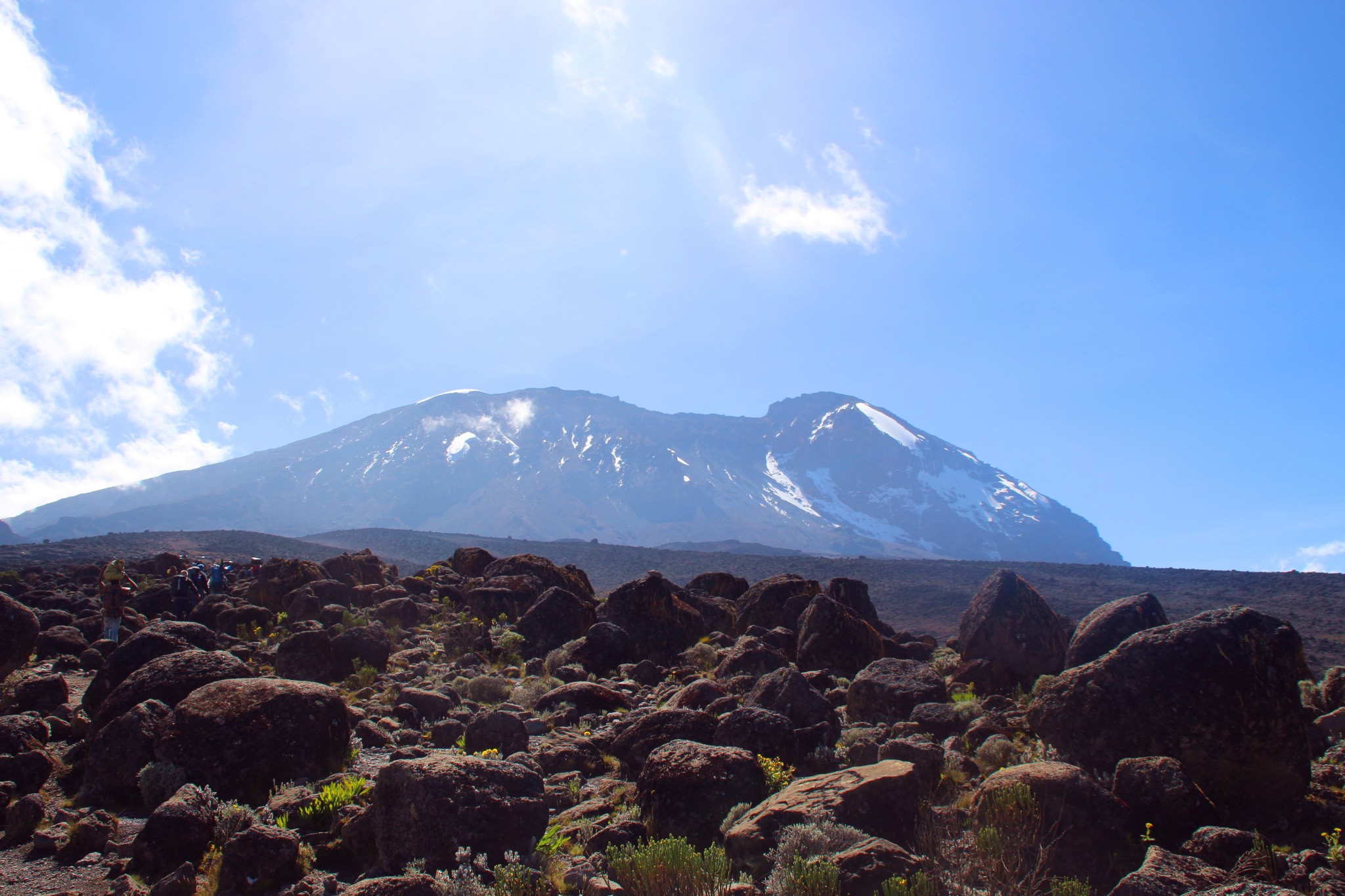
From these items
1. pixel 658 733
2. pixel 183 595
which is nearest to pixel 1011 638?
pixel 658 733

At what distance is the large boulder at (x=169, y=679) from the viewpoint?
7738 millimetres

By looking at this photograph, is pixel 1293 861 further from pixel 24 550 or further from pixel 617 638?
pixel 24 550

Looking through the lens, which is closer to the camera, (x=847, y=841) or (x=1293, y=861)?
(x=1293, y=861)

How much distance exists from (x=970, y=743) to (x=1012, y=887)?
3.49m

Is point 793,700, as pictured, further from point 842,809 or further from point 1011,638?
point 1011,638

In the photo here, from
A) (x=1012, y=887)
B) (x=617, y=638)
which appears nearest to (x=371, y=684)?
(x=617, y=638)

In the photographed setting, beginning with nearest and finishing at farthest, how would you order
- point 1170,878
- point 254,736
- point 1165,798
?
point 1170,878, point 1165,798, point 254,736

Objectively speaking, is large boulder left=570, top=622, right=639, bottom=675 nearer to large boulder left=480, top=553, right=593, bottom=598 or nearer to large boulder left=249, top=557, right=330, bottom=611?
large boulder left=480, top=553, right=593, bottom=598

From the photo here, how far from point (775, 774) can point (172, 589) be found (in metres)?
19.7

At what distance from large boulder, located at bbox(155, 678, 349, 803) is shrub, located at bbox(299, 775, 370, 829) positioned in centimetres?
57

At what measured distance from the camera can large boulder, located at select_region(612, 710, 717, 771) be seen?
7.57 meters

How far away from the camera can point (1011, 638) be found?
11.6 metres

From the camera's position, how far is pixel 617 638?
1373 centimetres

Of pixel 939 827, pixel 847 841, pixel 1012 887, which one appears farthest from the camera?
pixel 939 827
